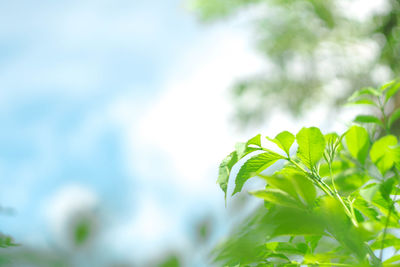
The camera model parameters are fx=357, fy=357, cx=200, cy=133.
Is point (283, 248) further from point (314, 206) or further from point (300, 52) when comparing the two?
point (300, 52)

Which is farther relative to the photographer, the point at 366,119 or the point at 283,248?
the point at 366,119

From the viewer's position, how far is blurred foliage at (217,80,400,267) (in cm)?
17

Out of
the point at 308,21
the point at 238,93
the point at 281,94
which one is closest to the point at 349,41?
the point at 308,21

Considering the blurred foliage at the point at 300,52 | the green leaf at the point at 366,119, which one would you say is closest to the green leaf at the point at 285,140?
the green leaf at the point at 366,119

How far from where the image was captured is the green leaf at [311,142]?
0.28 meters

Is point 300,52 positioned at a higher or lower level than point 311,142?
higher

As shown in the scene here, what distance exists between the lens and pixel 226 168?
0.84 ft

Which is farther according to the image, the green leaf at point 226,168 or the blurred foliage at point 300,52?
the blurred foliage at point 300,52

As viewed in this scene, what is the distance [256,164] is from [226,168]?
0.04 metres

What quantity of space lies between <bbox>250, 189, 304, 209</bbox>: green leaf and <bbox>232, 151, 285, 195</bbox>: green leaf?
6 cm

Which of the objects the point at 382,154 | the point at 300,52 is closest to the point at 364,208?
the point at 382,154

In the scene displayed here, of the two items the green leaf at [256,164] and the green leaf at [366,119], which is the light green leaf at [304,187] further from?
the green leaf at [366,119]

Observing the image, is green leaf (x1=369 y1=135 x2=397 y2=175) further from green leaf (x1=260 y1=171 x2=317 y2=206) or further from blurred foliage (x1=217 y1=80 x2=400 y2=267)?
green leaf (x1=260 y1=171 x2=317 y2=206)

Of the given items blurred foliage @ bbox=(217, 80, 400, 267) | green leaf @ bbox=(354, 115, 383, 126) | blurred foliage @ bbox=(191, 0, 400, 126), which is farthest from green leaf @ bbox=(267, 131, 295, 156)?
blurred foliage @ bbox=(191, 0, 400, 126)
